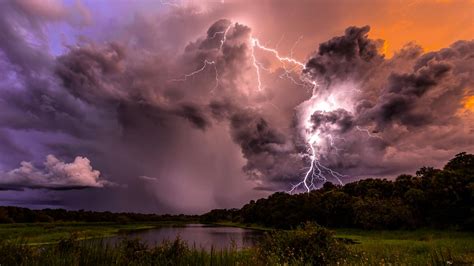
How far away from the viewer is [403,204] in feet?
226

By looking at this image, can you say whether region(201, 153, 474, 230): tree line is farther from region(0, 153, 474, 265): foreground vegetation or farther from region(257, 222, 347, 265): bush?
region(257, 222, 347, 265): bush

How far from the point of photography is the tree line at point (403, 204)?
183 ft

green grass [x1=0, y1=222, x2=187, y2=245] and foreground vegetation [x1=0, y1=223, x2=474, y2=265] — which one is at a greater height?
green grass [x1=0, y1=222, x2=187, y2=245]

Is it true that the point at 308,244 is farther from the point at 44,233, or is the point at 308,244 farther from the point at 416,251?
the point at 44,233

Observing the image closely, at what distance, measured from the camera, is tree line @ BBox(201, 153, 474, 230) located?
55.9 metres

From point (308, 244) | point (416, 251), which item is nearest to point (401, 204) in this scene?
point (416, 251)

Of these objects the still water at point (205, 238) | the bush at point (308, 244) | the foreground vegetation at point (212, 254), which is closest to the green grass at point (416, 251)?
the foreground vegetation at point (212, 254)

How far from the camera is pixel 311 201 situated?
97688 millimetres

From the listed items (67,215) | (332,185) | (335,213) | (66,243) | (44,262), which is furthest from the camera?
(67,215)

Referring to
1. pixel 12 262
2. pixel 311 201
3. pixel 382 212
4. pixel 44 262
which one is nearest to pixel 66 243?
pixel 12 262

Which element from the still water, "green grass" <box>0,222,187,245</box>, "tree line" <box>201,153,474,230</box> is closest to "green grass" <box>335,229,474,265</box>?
"tree line" <box>201,153,474,230</box>

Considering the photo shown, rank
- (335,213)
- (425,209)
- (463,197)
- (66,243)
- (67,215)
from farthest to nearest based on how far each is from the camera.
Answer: (67,215) → (335,213) → (425,209) → (463,197) → (66,243)

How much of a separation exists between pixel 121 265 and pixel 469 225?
185ft

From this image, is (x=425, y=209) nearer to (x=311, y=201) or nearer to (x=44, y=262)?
(x=311, y=201)
